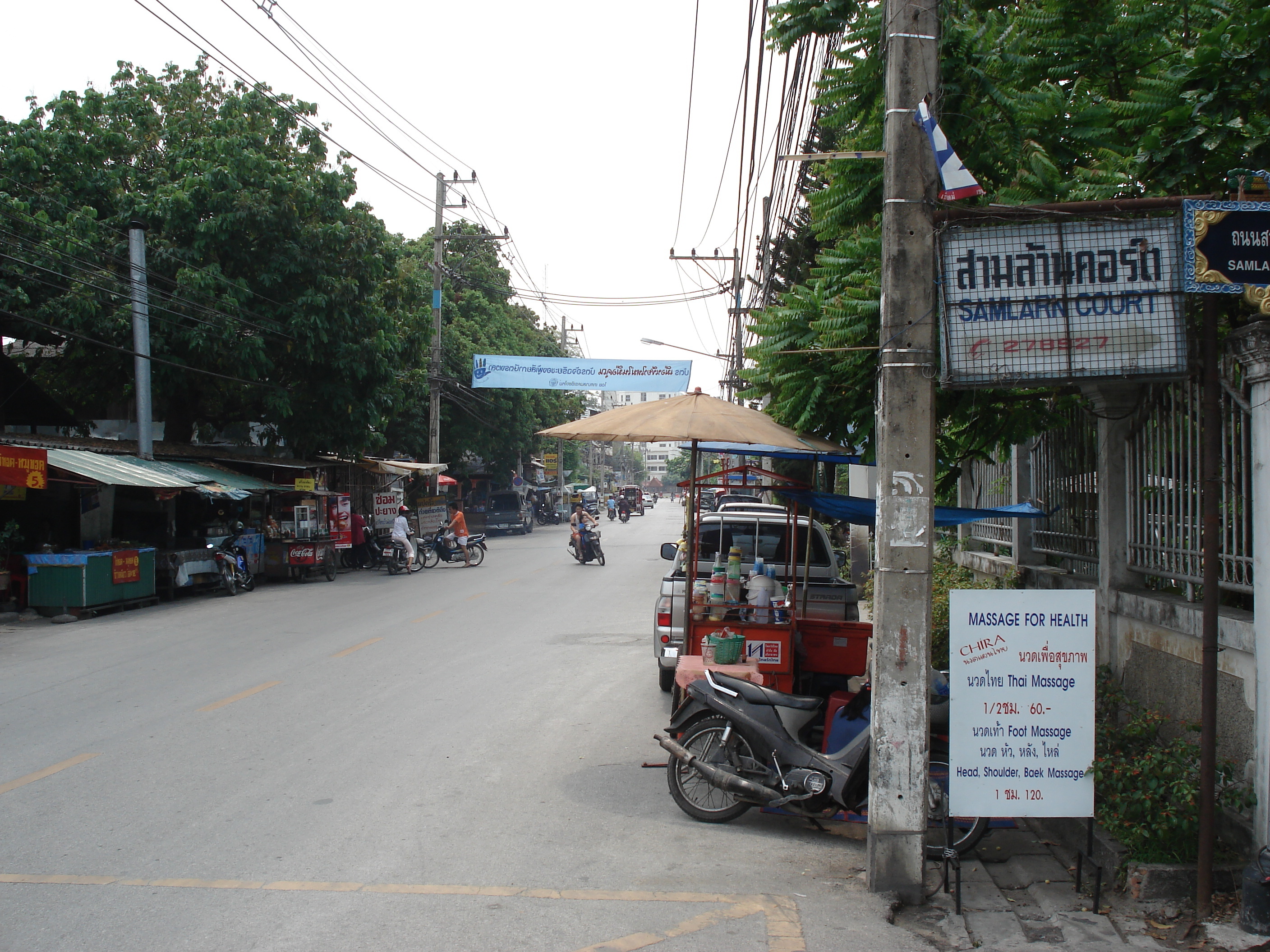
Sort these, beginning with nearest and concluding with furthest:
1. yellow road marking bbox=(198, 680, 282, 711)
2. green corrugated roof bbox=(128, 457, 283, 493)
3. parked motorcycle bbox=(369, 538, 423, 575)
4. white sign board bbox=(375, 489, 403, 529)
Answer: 1. yellow road marking bbox=(198, 680, 282, 711)
2. green corrugated roof bbox=(128, 457, 283, 493)
3. parked motorcycle bbox=(369, 538, 423, 575)
4. white sign board bbox=(375, 489, 403, 529)

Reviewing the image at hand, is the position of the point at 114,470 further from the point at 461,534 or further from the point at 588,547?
the point at 588,547

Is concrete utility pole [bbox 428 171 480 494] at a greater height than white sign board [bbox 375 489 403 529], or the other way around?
concrete utility pole [bbox 428 171 480 494]

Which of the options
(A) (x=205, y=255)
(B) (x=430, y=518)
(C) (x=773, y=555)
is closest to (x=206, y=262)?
(A) (x=205, y=255)

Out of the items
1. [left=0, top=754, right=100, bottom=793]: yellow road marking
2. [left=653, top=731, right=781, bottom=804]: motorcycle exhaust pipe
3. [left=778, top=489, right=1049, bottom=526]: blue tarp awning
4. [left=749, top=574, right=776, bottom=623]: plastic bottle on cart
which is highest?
[left=778, top=489, right=1049, bottom=526]: blue tarp awning

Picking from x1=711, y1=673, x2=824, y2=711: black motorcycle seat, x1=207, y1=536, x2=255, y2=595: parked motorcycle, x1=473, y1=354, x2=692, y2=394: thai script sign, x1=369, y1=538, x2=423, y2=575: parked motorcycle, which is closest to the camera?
x1=711, y1=673, x2=824, y2=711: black motorcycle seat

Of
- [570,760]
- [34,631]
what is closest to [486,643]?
[570,760]

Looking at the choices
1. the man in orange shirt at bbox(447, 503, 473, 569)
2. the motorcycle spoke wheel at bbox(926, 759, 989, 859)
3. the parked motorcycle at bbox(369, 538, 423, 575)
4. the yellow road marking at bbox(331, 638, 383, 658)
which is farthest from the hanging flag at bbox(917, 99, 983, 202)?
the man in orange shirt at bbox(447, 503, 473, 569)

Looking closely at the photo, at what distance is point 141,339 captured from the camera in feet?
55.0

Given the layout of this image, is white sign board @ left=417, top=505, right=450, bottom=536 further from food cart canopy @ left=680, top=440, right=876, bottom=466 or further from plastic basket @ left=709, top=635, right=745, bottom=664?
plastic basket @ left=709, top=635, right=745, bottom=664

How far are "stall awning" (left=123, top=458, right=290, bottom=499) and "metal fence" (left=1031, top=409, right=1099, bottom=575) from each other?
14.3 metres

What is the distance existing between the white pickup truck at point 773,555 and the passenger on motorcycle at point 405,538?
41.8ft

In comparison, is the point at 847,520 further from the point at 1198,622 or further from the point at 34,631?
the point at 34,631

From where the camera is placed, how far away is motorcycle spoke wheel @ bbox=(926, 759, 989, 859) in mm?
4949

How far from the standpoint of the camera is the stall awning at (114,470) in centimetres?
1431
